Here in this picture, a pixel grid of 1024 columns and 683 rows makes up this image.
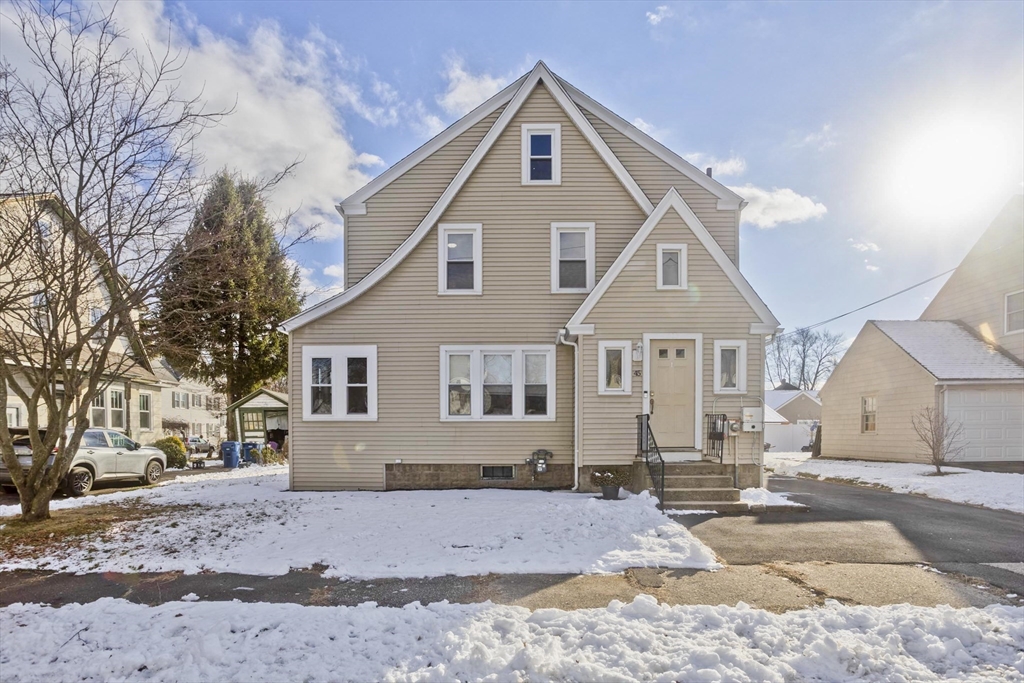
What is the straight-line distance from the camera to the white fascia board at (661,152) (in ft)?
37.9

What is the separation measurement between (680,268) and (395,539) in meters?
7.23

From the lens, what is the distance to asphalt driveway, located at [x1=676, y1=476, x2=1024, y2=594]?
6.05m

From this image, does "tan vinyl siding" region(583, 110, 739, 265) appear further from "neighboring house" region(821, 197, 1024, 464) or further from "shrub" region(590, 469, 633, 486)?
"neighboring house" region(821, 197, 1024, 464)

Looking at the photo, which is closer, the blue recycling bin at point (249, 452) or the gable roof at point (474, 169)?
the gable roof at point (474, 169)

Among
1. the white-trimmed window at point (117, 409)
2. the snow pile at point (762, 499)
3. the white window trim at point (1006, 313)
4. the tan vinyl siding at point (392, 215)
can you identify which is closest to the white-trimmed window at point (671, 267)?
the snow pile at point (762, 499)

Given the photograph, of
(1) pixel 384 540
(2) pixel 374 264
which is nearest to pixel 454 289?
(2) pixel 374 264

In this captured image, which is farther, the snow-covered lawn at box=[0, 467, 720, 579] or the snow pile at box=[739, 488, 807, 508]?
the snow pile at box=[739, 488, 807, 508]

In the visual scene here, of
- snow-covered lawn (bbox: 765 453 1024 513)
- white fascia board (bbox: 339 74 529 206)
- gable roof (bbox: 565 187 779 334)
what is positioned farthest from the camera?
white fascia board (bbox: 339 74 529 206)

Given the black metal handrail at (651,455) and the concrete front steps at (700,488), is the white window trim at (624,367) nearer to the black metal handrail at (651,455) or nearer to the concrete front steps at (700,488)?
the black metal handrail at (651,455)

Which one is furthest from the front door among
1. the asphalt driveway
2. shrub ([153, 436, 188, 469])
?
shrub ([153, 436, 188, 469])

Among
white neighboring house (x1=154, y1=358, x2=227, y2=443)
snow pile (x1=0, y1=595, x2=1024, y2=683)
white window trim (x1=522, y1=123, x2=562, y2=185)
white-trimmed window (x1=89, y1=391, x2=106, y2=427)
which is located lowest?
white neighboring house (x1=154, y1=358, x2=227, y2=443)

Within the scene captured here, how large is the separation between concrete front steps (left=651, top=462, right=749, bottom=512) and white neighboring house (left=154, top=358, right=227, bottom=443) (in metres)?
30.7

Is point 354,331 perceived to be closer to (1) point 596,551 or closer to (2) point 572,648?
(1) point 596,551

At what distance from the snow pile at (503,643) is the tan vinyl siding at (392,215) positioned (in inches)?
322
